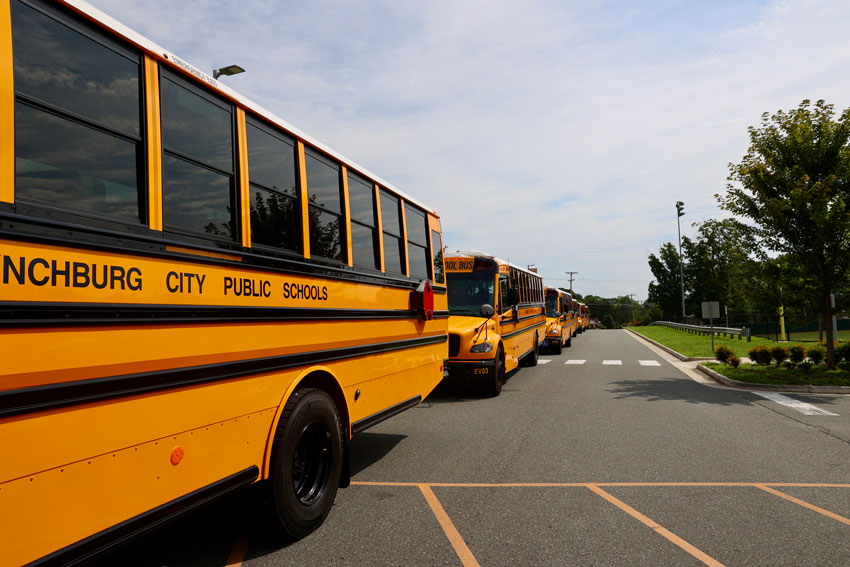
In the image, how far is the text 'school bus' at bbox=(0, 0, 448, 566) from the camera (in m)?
2.36

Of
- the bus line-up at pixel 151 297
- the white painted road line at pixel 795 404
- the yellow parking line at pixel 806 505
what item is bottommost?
the white painted road line at pixel 795 404

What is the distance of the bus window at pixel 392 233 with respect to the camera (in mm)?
6479

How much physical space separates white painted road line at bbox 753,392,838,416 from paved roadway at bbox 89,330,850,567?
0.12 meters

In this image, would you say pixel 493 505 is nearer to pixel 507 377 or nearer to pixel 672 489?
pixel 672 489

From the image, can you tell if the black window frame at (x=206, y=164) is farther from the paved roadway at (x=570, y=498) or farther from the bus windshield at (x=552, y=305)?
the bus windshield at (x=552, y=305)

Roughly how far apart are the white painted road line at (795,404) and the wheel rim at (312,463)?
8.75 meters

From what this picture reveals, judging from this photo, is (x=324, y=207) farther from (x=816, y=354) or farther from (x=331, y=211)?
(x=816, y=354)

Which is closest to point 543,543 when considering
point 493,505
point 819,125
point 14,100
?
point 493,505

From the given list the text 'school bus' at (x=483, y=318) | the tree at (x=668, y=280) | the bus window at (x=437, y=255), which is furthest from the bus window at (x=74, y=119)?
the tree at (x=668, y=280)

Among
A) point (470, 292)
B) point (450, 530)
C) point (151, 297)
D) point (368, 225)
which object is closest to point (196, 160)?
point (151, 297)

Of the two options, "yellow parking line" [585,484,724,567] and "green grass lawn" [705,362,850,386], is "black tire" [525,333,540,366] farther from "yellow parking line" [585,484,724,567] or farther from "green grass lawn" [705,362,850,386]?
"yellow parking line" [585,484,724,567]

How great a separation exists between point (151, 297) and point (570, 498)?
4.00 meters

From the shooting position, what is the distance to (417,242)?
25.3ft

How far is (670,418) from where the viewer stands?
370 inches
